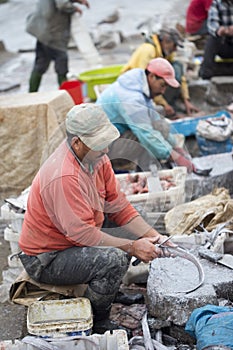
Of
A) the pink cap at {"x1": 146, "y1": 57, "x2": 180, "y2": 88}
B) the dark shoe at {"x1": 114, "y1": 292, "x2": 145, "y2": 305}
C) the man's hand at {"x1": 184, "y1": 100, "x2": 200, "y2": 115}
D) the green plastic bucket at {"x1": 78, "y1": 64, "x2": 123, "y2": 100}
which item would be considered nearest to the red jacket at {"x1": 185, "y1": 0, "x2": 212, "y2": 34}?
the green plastic bucket at {"x1": 78, "y1": 64, "x2": 123, "y2": 100}

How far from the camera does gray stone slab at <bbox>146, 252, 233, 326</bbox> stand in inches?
152

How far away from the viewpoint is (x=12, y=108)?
6.09 m

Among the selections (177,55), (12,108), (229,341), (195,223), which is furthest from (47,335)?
(177,55)

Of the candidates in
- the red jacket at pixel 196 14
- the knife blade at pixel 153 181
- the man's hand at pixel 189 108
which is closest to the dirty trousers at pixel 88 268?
the knife blade at pixel 153 181

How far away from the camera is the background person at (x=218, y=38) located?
831cm

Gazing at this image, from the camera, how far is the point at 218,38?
27.7 feet

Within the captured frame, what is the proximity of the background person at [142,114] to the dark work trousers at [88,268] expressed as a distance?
5.82ft

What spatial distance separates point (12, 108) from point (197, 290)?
2.90 meters

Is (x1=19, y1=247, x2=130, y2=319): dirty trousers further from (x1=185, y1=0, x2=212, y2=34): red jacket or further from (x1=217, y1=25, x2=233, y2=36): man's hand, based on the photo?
(x1=185, y1=0, x2=212, y2=34): red jacket

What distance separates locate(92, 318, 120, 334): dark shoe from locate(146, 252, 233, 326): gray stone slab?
0.84 feet

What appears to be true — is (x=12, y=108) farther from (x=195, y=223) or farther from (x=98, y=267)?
(x=98, y=267)

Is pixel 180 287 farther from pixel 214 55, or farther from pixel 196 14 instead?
pixel 196 14

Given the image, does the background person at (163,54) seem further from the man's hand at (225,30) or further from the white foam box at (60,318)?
the white foam box at (60,318)

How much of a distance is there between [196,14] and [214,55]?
1.17 meters
